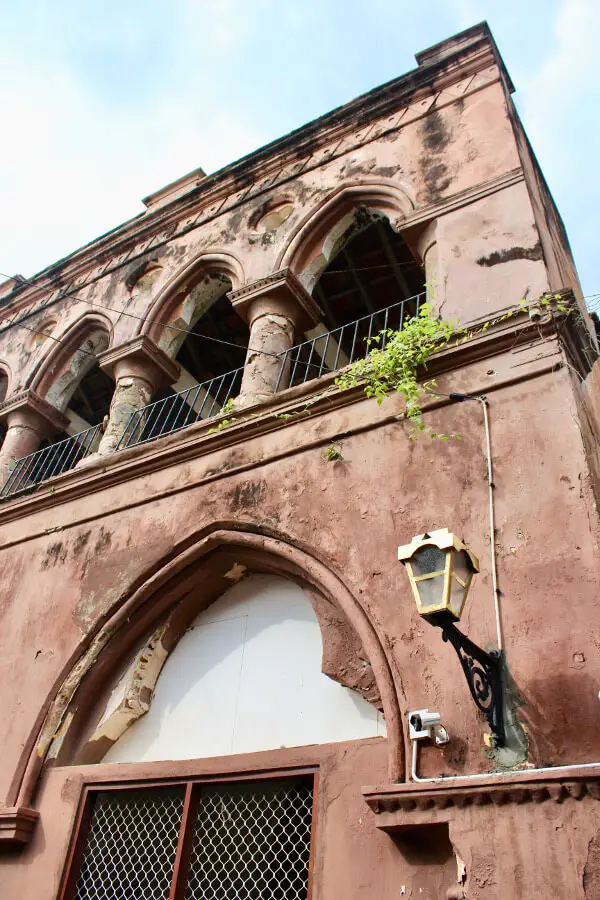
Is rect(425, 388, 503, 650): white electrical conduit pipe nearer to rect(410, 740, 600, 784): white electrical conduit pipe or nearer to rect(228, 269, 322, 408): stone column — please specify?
rect(410, 740, 600, 784): white electrical conduit pipe

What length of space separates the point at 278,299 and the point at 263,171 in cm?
264

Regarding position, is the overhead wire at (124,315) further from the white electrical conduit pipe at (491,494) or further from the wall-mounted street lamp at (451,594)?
the wall-mounted street lamp at (451,594)

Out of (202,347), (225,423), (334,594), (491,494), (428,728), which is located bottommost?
(428,728)

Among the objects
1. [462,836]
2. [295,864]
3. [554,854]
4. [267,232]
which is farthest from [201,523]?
[267,232]

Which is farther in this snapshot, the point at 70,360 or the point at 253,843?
the point at 70,360

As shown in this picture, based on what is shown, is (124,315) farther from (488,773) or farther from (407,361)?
(488,773)

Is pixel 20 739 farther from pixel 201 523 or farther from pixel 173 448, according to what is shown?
pixel 173 448

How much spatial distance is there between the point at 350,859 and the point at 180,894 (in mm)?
1286

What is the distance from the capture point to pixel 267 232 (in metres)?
8.18

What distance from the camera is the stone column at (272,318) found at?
680cm

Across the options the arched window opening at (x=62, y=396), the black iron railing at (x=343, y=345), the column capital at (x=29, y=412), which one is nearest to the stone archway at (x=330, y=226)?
the black iron railing at (x=343, y=345)

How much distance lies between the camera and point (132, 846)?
4.75 meters

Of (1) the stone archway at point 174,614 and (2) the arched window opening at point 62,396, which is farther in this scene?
(2) the arched window opening at point 62,396

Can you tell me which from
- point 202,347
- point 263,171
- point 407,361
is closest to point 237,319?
point 202,347
